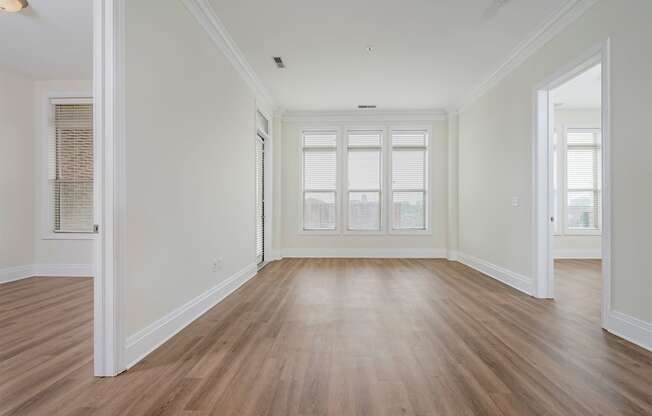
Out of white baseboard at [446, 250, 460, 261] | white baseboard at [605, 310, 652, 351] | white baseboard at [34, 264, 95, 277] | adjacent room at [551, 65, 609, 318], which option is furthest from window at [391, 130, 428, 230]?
white baseboard at [34, 264, 95, 277]

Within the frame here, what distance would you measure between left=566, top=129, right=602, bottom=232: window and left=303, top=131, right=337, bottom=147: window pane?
15.7 ft

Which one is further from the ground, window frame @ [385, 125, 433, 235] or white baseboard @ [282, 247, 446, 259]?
window frame @ [385, 125, 433, 235]

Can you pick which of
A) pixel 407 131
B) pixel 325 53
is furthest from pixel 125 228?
pixel 407 131

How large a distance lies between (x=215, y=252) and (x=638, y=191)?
3.70 metres

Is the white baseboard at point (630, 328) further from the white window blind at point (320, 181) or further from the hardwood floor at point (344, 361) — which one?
the white window blind at point (320, 181)

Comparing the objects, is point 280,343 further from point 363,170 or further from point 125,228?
point 363,170

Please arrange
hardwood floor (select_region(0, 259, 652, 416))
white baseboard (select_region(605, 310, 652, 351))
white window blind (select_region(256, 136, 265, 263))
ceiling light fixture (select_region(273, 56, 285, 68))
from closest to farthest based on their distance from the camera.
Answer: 1. hardwood floor (select_region(0, 259, 652, 416))
2. white baseboard (select_region(605, 310, 652, 351))
3. ceiling light fixture (select_region(273, 56, 285, 68))
4. white window blind (select_region(256, 136, 265, 263))

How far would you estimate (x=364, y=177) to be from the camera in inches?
283

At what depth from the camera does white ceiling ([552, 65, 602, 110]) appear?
543cm

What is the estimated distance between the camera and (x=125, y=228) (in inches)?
85.1

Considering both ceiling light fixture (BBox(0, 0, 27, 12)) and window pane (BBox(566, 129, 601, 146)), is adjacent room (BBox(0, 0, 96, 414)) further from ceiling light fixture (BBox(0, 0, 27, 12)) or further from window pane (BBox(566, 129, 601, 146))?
window pane (BBox(566, 129, 601, 146))

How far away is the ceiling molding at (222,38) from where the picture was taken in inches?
126

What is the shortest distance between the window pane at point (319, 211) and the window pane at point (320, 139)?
1003mm

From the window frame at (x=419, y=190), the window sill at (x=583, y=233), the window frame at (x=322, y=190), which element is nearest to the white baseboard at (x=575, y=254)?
the window sill at (x=583, y=233)
